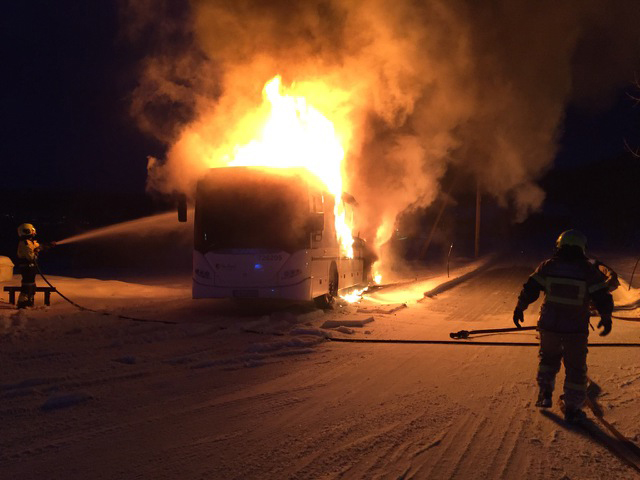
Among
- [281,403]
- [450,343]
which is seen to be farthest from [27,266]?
[450,343]

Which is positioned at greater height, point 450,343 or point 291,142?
point 291,142

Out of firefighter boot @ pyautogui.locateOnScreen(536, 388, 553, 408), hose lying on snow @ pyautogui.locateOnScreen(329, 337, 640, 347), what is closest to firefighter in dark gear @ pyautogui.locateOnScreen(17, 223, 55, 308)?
hose lying on snow @ pyautogui.locateOnScreen(329, 337, 640, 347)

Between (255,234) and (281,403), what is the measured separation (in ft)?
20.6

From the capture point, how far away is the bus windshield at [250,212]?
11.5m

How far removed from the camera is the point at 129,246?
47.3 m

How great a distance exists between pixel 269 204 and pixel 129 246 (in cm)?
3868

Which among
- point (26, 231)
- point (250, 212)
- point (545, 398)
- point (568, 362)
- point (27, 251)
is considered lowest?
point (545, 398)

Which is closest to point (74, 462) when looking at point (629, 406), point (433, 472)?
point (433, 472)

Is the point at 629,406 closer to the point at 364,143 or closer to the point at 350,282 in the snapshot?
the point at 350,282

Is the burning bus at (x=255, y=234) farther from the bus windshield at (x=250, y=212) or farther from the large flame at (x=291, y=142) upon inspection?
the large flame at (x=291, y=142)

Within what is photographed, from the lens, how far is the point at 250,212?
1160cm

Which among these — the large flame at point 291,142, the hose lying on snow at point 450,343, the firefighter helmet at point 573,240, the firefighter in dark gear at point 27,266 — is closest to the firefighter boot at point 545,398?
the firefighter helmet at point 573,240

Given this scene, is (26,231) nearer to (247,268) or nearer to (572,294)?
(247,268)

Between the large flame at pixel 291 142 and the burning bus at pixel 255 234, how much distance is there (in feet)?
10.5
